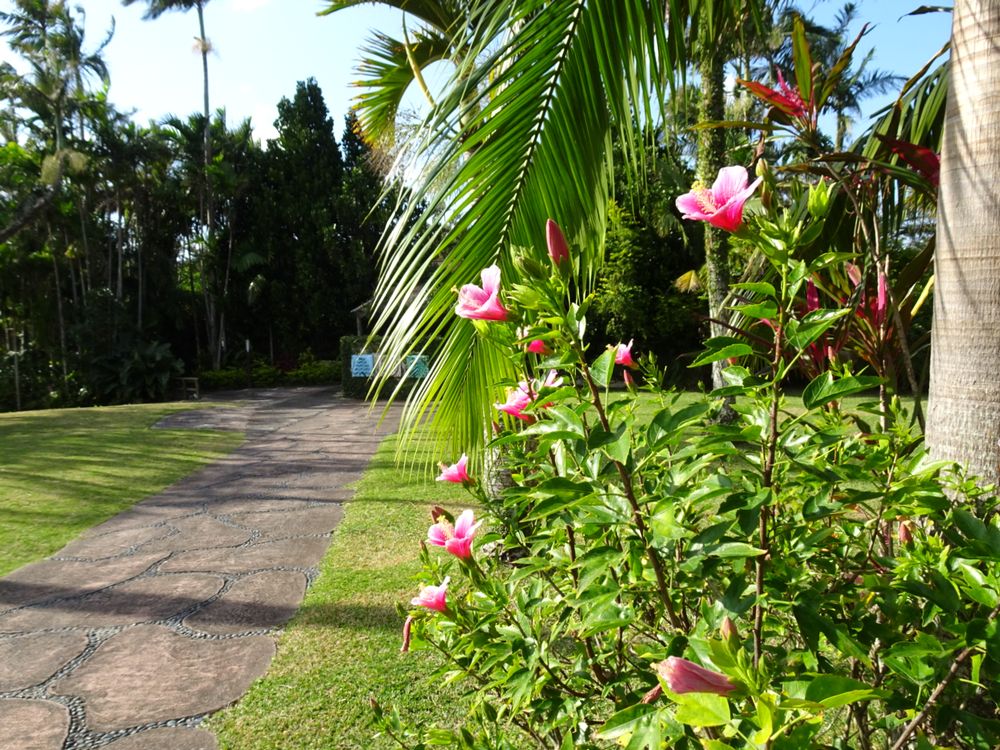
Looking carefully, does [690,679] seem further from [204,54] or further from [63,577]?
[204,54]

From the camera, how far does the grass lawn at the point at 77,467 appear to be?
521 centimetres

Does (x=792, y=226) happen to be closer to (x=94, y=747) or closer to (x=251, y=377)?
(x=94, y=747)

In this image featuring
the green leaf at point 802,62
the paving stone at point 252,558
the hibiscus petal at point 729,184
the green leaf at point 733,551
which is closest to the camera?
the green leaf at point 733,551

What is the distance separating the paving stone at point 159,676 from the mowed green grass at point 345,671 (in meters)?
0.11

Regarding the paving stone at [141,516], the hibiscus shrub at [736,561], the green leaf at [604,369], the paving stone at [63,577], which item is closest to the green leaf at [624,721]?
the hibiscus shrub at [736,561]

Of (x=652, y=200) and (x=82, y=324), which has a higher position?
(x=652, y=200)

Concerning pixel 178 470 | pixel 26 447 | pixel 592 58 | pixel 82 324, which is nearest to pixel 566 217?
pixel 592 58

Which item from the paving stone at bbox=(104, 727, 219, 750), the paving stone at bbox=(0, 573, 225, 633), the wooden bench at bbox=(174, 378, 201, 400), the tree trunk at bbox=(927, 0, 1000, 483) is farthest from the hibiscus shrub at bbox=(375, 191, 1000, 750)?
the wooden bench at bbox=(174, 378, 201, 400)

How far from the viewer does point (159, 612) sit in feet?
11.7

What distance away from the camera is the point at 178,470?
7.50 m

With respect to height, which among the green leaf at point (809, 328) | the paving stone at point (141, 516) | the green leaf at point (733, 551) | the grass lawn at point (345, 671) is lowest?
the grass lawn at point (345, 671)

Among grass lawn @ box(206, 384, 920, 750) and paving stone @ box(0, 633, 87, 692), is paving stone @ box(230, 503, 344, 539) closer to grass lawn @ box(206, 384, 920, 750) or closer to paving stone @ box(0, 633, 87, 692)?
grass lawn @ box(206, 384, 920, 750)

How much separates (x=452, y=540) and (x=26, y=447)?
997 cm

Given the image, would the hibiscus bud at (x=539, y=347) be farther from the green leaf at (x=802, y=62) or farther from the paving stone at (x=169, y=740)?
the paving stone at (x=169, y=740)
